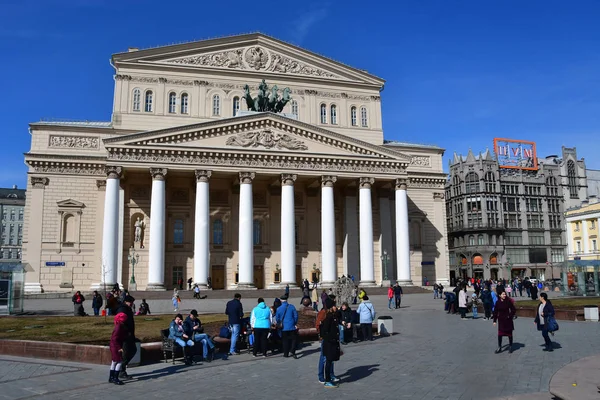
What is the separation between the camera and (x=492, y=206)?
84625mm

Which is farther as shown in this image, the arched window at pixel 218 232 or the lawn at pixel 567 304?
the arched window at pixel 218 232

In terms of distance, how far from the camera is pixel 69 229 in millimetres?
46750

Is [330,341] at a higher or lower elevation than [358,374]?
higher

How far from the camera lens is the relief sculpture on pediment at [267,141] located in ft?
150

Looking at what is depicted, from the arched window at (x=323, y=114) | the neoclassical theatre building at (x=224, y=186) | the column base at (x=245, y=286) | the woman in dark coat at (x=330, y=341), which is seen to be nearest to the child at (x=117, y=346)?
the woman in dark coat at (x=330, y=341)

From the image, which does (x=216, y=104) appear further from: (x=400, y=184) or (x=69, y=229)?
(x=400, y=184)

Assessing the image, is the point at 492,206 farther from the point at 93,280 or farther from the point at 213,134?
the point at 93,280

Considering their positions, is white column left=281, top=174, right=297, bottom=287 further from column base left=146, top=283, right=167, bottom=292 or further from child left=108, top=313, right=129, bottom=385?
child left=108, top=313, right=129, bottom=385

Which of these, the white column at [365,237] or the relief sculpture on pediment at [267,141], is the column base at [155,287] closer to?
the relief sculpture on pediment at [267,141]

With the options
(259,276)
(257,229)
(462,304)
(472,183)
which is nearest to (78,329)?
(462,304)

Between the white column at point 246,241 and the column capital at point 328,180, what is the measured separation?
670cm

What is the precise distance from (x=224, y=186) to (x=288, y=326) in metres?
35.5

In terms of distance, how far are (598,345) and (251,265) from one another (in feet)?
101

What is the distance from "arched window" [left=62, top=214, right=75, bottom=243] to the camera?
1827 inches
